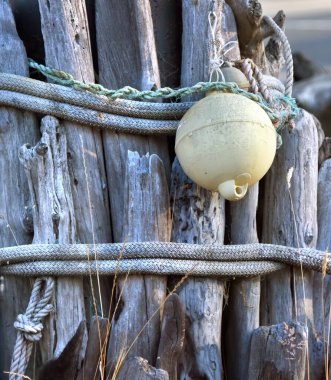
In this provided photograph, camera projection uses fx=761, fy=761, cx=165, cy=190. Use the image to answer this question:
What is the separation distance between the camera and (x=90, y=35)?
3434 millimetres

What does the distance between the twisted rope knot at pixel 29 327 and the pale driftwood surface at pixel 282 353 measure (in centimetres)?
81

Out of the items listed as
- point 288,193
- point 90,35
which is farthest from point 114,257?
point 90,35

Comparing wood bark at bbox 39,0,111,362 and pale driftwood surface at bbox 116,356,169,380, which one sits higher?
wood bark at bbox 39,0,111,362

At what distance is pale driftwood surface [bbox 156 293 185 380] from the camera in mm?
2719

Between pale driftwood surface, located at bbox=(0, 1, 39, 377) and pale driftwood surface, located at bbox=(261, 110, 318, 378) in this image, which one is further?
pale driftwood surface, located at bbox=(261, 110, 318, 378)

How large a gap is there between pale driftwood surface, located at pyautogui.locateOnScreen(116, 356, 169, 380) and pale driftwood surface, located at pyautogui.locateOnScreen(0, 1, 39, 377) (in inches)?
25.9

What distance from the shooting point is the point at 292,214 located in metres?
3.27

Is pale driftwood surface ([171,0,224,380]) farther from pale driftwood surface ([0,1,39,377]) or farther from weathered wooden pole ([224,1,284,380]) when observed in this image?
pale driftwood surface ([0,1,39,377])

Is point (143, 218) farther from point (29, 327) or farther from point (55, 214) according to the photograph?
point (29, 327)

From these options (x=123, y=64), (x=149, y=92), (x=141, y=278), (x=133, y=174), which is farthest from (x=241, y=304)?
(x=123, y=64)

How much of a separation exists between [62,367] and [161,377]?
42 centimetres

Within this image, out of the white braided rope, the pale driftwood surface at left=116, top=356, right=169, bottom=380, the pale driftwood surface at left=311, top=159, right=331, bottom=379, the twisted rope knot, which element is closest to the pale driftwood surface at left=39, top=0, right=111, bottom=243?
the white braided rope

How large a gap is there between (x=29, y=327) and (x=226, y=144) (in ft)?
3.23

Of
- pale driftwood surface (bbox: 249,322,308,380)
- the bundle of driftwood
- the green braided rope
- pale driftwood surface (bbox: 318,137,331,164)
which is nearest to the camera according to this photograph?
pale driftwood surface (bbox: 249,322,308,380)
